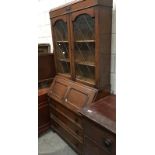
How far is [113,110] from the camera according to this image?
1359mm

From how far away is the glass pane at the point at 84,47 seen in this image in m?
1.59

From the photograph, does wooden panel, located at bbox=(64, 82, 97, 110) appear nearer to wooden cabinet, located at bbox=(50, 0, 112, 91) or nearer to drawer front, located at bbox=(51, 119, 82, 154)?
wooden cabinet, located at bbox=(50, 0, 112, 91)

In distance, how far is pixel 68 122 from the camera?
1.89 meters

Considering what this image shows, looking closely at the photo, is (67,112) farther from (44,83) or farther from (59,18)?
(59,18)

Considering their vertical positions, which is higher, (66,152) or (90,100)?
(90,100)

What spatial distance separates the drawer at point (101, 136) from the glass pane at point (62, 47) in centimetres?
92

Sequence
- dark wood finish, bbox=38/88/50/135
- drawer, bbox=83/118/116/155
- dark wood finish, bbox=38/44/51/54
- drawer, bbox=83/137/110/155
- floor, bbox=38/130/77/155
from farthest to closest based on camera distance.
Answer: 1. dark wood finish, bbox=38/44/51/54
2. dark wood finish, bbox=38/88/50/135
3. floor, bbox=38/130/77/155
4. drawer, bbox=83/137/110/155
5. drawer, bbox=83/118/116/155

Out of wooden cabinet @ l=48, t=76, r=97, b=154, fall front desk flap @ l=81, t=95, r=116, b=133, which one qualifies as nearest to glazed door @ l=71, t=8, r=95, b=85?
wooden cabinet @ l=48, t=76, r=97, b=154

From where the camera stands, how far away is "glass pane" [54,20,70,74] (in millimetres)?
1951

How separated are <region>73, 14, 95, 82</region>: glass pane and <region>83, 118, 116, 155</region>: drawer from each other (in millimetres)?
555
